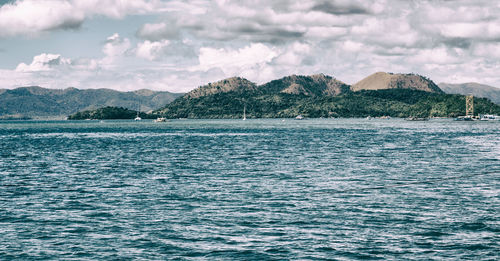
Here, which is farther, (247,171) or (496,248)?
(247,171)

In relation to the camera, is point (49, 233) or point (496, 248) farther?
point (49, 233)

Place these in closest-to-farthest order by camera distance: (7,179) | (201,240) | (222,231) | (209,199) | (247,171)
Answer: (201,240), (222,231), (209,199), (7,179), (247,171)

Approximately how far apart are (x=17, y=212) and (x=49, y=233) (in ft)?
29.4

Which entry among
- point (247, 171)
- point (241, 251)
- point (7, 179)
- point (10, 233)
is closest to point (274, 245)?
point (241, 251)

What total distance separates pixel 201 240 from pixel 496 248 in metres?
16.2

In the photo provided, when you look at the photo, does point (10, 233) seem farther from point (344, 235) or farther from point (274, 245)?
point (344, 235)

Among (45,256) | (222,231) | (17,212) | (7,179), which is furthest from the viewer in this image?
(7,179)

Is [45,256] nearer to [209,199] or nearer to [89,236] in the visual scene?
[89,236]

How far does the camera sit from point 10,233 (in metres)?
31.7

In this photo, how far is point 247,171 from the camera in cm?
6612

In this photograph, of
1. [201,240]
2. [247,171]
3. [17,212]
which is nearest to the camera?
[201,240]

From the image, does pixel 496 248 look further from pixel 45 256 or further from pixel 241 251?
pixel 45 256

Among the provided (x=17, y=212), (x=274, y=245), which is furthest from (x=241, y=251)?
Result: (x=17, y=212)

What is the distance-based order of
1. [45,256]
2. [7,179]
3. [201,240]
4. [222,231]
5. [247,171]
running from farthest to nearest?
[247,171]
[7,179]
[222,231]
[201,240]
[45,256]
